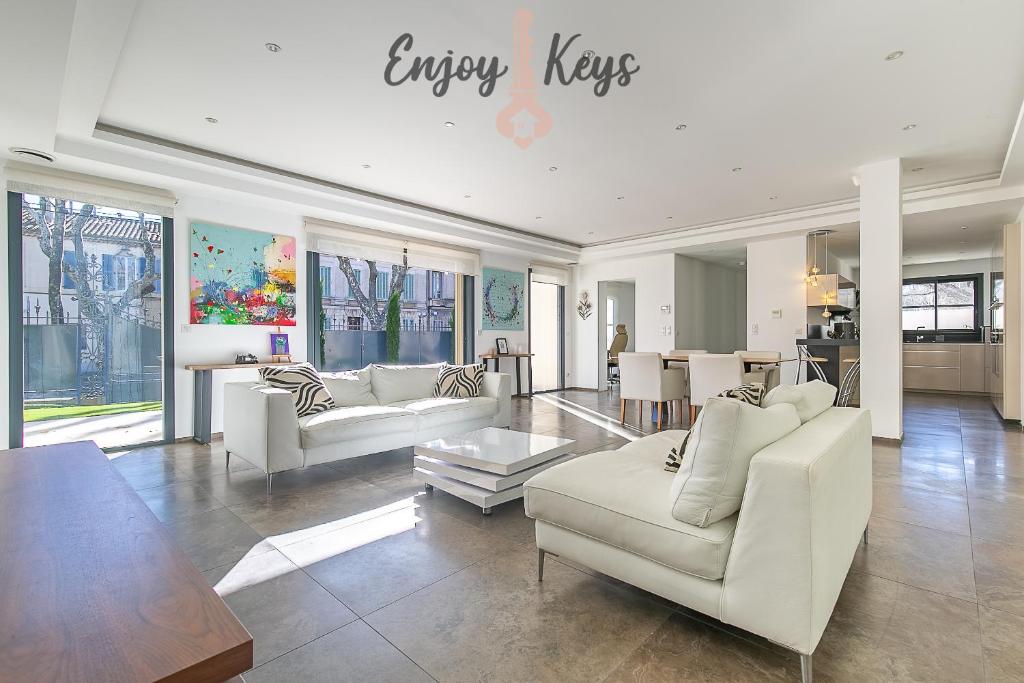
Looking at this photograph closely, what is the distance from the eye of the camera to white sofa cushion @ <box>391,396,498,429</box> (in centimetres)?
420

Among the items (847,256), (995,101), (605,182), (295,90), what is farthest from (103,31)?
(847,256)

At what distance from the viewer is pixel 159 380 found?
15.4 ft

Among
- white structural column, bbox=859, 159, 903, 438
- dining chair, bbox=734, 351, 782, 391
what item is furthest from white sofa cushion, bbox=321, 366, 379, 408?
white structural column, bbox=859, 159, 903, 438

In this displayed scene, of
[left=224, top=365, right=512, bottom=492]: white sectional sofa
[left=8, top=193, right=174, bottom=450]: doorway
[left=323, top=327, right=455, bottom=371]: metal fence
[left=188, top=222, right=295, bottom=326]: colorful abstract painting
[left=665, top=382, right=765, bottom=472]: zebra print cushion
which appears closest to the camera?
[left=665, top=382, right=765, bottom=472]: zebra print cushion

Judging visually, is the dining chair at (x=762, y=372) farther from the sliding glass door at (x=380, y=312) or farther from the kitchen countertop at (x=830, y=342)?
the sliding glass door at (x=380, y=312)

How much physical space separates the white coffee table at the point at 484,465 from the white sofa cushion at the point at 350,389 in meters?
1.31

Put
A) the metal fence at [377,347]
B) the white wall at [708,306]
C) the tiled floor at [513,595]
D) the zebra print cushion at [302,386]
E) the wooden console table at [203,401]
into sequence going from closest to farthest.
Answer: the tiled floor at [513,595] < the zebra print cushion at [302,386] < the wooden console table at [203,401] < the metal fence at [377,347] < the white wall at [708,306]

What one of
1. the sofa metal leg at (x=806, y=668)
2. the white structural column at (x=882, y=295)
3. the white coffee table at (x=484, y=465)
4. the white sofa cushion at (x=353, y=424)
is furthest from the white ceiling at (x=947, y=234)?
the sofa metal leg at (x=806, y=668)

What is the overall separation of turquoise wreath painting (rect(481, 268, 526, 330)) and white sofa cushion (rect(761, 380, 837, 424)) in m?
5.76

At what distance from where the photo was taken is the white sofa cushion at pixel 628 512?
1548 mm

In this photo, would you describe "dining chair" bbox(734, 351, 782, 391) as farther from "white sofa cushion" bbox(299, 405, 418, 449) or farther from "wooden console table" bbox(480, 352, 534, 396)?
"white sofa cushion" bbox(299, 405, 418, 449)

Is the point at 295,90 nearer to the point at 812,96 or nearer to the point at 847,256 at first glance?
the point at 812,96

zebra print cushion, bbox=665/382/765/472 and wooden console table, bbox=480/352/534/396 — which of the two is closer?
zebra print cushion, bbox=665/382/765/472

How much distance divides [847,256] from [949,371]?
2.49 metres
